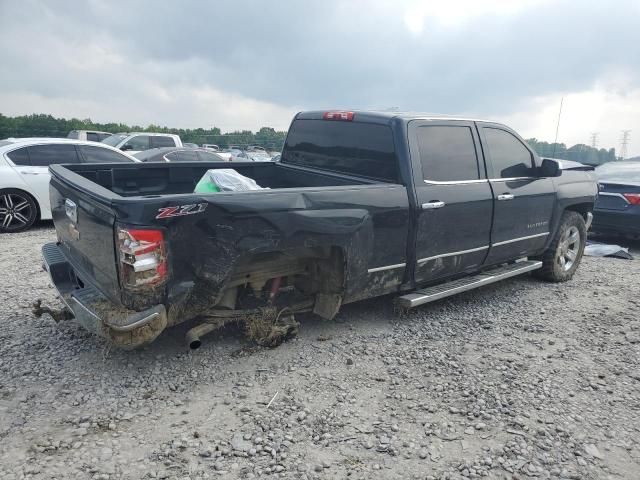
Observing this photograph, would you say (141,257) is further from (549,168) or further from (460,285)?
(549,168)

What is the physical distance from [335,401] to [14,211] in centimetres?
707

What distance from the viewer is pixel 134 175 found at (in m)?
4.61

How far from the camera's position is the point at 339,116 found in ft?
15.4

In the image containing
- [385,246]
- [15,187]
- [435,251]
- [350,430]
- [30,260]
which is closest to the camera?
[350,430]

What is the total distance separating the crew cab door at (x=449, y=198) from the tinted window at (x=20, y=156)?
693cm

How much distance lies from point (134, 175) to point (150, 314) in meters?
2.07

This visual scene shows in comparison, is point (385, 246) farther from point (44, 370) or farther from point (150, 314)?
point (44, 370)

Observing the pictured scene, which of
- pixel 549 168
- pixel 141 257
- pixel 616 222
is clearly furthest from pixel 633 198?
pixel 141 257

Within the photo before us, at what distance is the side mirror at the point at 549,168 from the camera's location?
525cm

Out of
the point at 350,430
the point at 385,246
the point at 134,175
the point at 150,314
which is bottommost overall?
the point at 350,430

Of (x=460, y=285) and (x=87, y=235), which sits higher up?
(x=87, y=235)

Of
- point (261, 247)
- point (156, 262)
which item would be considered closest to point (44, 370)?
point (156, 262)

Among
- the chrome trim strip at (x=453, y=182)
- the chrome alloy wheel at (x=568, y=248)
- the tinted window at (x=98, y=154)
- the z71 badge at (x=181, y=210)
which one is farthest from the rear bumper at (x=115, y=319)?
the tinted window at (x=98, y=154)

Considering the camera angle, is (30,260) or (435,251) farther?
(30,260)
